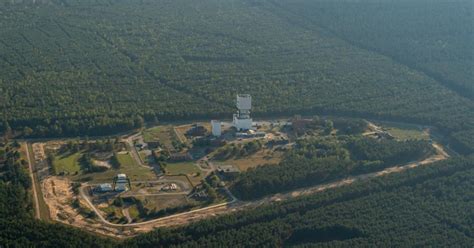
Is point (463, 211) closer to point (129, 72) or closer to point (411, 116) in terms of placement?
point (411, 116)

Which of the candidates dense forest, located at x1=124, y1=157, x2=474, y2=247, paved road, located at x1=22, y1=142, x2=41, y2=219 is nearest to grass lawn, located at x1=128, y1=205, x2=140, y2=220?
dense forest, located at x1=124, y1=157, x2=474, y2=247

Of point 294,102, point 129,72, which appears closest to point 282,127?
point 294,102

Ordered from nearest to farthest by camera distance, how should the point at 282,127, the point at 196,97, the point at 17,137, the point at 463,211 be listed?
1. the point at 463,211
2. the point at 17,137
3. the point at 282,127
4. the point at 196,97

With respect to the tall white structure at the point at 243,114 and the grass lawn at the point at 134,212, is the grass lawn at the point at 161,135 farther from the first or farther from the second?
the grass lawn at the point at 134,212

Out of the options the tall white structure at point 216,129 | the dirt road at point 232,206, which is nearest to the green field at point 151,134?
the tall white structure at point 216,129

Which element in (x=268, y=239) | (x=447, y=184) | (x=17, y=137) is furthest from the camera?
(x=17, y=137)

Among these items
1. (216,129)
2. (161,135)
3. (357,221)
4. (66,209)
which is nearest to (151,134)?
(161,135)

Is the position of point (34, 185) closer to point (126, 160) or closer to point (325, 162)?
point (126, 160)
